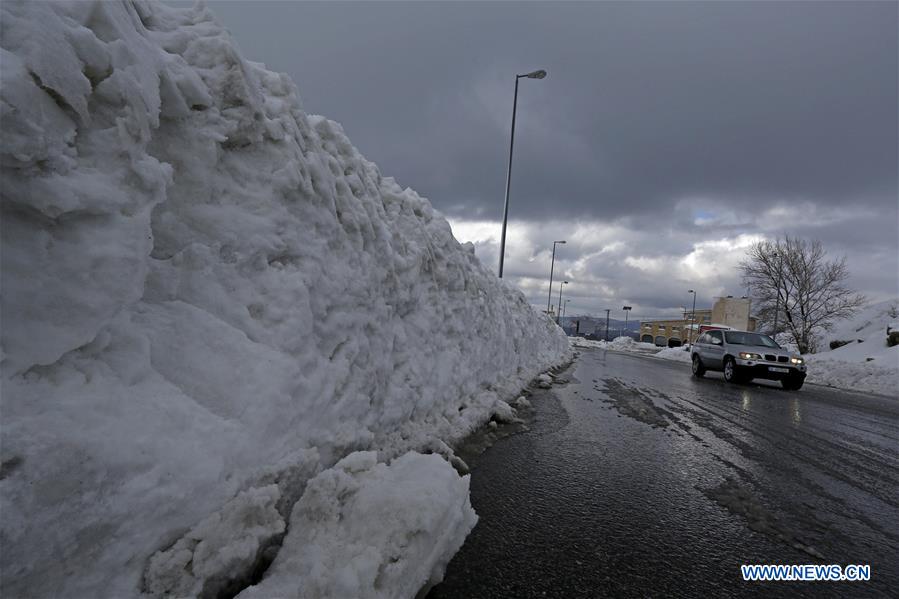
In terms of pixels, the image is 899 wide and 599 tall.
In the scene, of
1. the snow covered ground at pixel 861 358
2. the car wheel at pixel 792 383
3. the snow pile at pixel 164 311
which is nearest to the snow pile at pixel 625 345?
the snow covered ground at pixel 861 358

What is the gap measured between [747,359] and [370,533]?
1427cm

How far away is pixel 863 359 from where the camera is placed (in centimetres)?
2203

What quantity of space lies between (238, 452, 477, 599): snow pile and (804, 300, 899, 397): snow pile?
57.7ft

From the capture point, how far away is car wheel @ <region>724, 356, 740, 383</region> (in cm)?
1302

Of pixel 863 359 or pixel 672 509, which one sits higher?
pixel 863 359

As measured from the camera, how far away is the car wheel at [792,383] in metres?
12.2

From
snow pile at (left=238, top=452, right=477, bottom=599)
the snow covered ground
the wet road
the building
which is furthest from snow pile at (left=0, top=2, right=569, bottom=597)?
the building

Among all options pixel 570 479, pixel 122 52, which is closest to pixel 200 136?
pixel 122 52

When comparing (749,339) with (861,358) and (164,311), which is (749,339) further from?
(164,311)

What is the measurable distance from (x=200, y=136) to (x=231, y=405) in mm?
1779

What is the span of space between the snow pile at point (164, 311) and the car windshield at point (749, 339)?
1393 cm

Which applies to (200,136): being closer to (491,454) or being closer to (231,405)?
(231,405)

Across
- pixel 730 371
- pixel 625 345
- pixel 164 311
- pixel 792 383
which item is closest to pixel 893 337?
pixel 792 383

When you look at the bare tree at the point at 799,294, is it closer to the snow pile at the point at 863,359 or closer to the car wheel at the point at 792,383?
the snow pile at the point at 863,359
